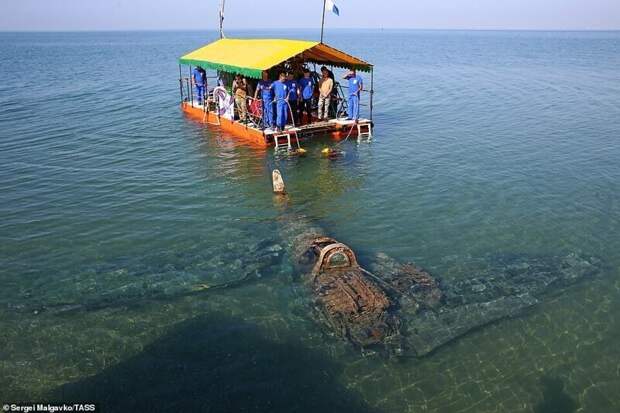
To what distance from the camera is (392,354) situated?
27.1ft

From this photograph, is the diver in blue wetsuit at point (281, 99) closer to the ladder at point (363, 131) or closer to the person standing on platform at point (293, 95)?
the person standing on platform at point (293, 95)

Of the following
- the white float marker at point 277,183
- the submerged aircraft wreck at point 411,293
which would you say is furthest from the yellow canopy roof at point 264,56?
the submerged aircraft wreck at point 411,293

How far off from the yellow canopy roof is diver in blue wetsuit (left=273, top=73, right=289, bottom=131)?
0.87 m

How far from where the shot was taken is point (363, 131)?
2225cm

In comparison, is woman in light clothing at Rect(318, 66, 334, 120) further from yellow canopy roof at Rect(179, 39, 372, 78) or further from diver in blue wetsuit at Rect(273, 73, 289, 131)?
diver in blue wetsuit at Rect(273, 73, 289, 131)

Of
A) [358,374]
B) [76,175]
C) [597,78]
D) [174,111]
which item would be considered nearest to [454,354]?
[358,374]

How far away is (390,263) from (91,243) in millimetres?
7630

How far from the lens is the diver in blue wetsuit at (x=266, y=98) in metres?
19.7

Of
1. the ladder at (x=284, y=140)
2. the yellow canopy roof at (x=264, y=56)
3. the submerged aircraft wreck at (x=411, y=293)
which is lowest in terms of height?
the submerged aircraft wreck at (x=411, y=293)

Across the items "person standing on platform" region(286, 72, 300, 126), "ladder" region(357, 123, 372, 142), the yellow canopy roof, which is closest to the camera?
the yellow canopy roof

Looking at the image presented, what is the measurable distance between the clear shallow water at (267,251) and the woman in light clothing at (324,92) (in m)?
2.59

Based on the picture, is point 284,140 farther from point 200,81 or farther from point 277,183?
point 200,81

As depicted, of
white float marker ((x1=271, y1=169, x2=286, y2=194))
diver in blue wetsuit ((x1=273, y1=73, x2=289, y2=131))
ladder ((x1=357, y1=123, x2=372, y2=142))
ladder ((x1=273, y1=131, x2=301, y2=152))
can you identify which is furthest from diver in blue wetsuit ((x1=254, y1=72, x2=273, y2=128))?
white float marker ((x1=271, y1=169, x2=286, y2=194))

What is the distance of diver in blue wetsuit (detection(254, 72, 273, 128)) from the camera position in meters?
19.7
